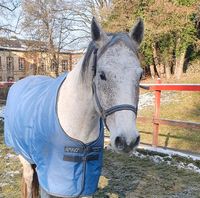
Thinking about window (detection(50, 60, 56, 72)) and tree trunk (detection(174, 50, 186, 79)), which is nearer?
tree trunk (detection(174, 50, 186, 79))

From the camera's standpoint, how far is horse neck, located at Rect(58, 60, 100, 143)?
2342 millimetres

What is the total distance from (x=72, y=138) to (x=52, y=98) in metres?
0.36

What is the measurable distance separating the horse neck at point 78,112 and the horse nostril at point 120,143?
1.77ft

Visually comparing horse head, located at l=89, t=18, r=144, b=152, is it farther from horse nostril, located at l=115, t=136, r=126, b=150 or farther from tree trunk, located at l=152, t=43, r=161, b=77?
tree trunk, located at l=152, t=43, r=161, b=77

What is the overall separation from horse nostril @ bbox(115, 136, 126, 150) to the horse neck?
1.77ft

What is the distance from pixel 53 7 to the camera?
28.0m

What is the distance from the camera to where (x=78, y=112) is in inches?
94.0

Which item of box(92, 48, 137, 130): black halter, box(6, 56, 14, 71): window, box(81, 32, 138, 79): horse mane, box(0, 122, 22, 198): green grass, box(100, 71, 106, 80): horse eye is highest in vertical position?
box(81, 32, 138, 79): horse mane

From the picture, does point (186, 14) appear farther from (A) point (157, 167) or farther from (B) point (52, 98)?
(B) point (52, 98)

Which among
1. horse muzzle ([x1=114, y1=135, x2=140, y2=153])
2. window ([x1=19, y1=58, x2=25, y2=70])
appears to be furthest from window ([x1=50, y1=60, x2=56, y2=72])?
horse muzzle ([x1=114, y1=135, x2=140, y2=153])

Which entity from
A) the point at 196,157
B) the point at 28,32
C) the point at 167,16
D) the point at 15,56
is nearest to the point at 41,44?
the point at 28,32

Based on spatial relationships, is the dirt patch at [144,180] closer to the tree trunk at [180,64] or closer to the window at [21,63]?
the tree trunk at [180,64]

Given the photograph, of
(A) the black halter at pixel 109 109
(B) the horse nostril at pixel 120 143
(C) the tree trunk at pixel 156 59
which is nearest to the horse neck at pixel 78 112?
(A) the black halter at pixel 109 109

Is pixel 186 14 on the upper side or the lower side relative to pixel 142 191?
upper
